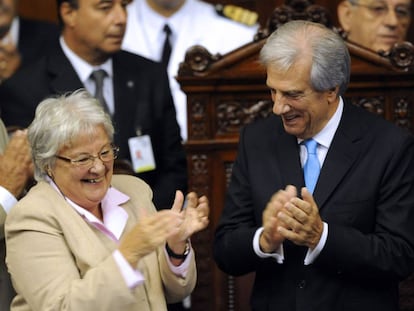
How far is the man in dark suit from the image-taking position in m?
3.21

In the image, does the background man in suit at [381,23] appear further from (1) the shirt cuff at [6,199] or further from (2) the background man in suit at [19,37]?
(1) the shirt cuff at [6,199]

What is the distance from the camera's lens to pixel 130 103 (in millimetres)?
4461

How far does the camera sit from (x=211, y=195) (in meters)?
4.03

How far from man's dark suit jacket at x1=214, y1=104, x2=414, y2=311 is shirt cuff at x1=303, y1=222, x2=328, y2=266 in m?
0.02

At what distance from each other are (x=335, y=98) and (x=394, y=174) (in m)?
0.32

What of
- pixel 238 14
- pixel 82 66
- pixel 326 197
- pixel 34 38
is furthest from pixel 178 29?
pixel 326 197

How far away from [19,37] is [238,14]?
1.24 m

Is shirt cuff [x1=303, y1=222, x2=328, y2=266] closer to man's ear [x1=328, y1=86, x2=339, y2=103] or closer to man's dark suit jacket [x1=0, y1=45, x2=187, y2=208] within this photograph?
man's ear [x1=328, y1=86, x2=339, y2=103]

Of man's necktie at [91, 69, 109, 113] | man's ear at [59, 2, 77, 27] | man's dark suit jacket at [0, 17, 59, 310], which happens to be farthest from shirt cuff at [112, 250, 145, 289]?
man's dark suit jacket at [0, 17, 59, 310]

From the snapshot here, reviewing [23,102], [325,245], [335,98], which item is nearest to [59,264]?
[325,245]

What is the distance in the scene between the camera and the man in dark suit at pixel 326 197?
3213 millimetres

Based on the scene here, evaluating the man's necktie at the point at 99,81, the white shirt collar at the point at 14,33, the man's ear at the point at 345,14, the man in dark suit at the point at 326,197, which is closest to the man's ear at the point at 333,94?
the man in dark suit at the point at 326,197

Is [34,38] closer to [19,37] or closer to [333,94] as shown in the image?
[19,37]

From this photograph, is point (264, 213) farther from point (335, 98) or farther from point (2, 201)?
point (2, 201)
